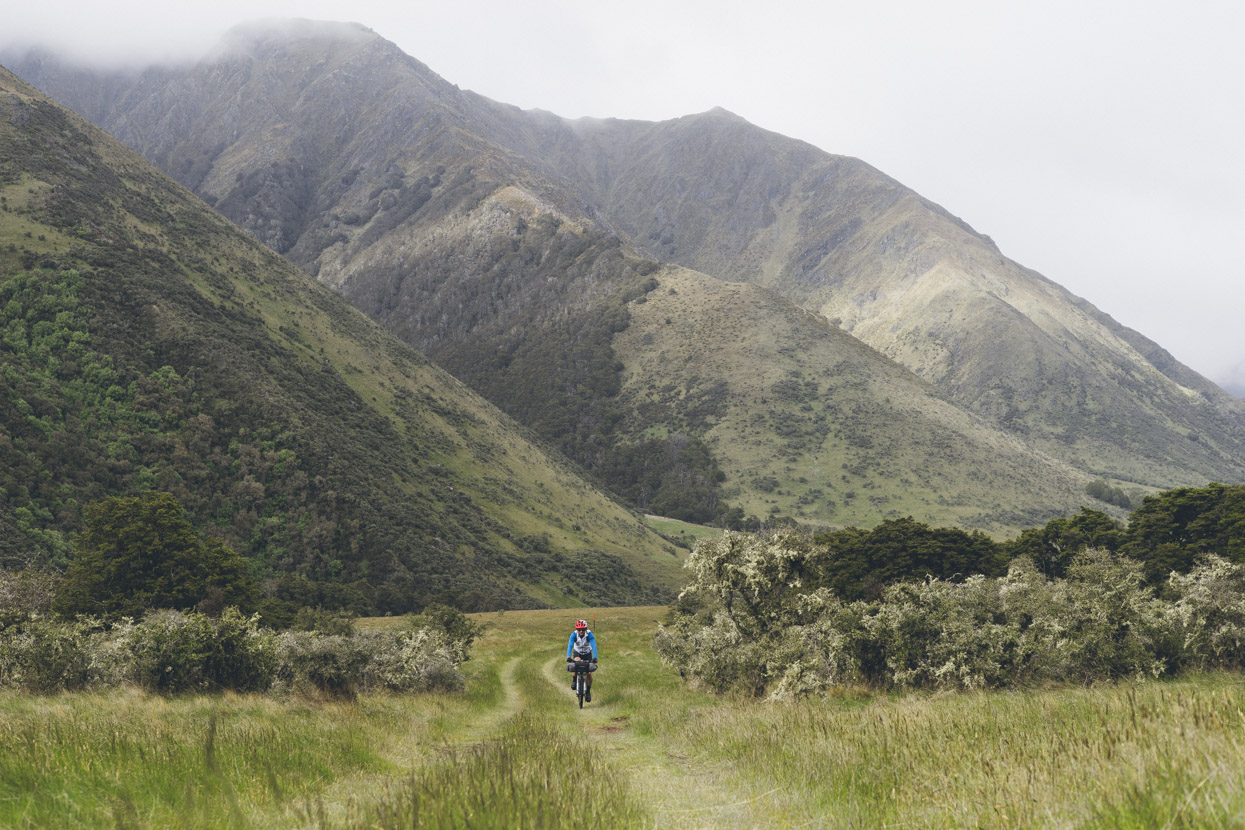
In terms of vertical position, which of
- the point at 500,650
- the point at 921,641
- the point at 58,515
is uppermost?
the point at 921,641

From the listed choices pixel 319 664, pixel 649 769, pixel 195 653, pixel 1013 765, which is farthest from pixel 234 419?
pixel 1013 765

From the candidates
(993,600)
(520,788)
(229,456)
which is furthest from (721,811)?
(229,456)

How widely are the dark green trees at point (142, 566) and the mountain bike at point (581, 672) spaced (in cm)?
2186

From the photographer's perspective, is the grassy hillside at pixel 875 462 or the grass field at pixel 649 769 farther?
the grassy hillside at pixel 875 462

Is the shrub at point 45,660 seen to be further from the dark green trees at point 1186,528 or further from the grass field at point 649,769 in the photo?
the dark green trees at point 1186,528

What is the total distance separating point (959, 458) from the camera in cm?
17225

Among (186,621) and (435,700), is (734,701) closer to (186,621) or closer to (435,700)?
(435,700)

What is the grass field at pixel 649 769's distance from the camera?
3.72m

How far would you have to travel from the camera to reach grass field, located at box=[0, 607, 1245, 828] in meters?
3.72

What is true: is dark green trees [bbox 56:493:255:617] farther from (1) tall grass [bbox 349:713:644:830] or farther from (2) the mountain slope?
(1) tall grass [bbox 349:713:644:830]

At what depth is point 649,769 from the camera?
9961 millimetres

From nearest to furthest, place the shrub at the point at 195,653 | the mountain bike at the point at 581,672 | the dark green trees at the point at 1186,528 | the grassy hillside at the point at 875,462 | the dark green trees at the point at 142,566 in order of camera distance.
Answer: the shrub at the point at 195,653, the mountain bike at the point at 581,672, the dark green trees at the point at 142,566, the dark green trees at the point at 1186,528, the grassy hillside at the point at 875,462

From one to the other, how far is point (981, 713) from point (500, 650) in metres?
41.0

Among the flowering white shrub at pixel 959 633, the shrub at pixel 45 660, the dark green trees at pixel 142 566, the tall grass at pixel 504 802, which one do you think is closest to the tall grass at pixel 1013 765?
the tall grass at pixel 504 802
